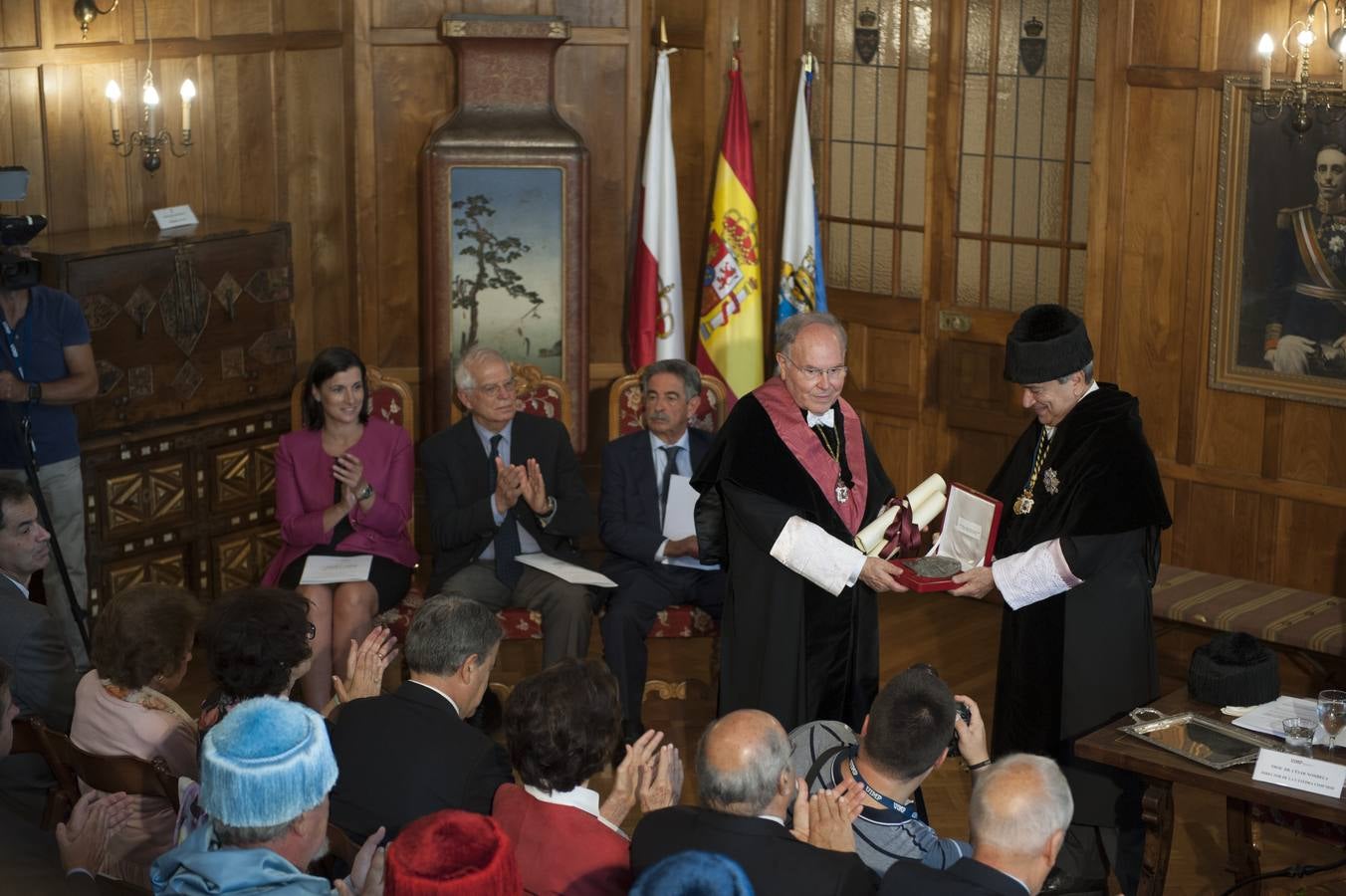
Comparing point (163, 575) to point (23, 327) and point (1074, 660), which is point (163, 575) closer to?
point (23, 327)

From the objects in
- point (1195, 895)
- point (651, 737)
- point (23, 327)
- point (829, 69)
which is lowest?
point (1195, 895)

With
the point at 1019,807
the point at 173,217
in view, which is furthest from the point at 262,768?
the point at 173,217

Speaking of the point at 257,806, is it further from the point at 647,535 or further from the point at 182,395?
the point at 182,395

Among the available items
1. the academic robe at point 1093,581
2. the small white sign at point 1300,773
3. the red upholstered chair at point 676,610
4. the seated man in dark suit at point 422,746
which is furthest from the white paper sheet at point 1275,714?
the red upholstered chair at point 676,610

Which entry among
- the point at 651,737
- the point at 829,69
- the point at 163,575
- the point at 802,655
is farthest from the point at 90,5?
the point at 651,737

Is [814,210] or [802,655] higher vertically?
[814,210]

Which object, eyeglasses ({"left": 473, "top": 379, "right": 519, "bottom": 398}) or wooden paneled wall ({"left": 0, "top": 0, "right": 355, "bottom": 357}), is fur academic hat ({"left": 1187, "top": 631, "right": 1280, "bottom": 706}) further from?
wooden paneled wall ({"left": 0, "top": 0, "right": 355, "bottom": 357})

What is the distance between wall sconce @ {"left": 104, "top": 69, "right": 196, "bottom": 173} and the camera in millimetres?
6418

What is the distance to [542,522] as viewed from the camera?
5.63 metres

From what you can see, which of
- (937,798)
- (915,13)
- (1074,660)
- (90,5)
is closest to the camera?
(1074,660)

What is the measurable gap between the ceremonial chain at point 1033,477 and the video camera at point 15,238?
10.6 feet

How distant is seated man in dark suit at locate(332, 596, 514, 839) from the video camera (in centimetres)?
248

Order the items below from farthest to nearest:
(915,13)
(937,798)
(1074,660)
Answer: (915,13) → (937,798) → (1074,660)

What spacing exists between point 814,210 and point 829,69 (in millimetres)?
693
